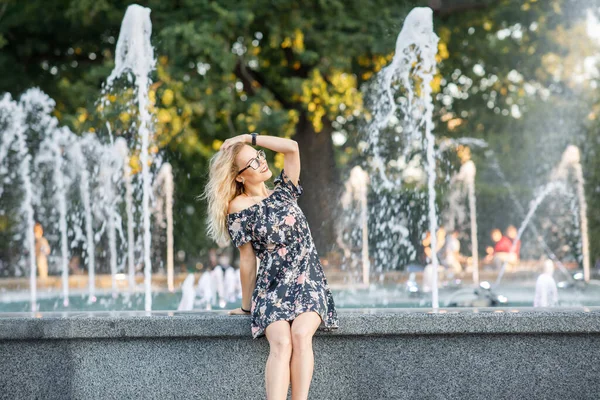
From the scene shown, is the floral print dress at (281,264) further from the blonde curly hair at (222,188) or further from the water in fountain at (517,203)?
the water in fountain at (517,203)

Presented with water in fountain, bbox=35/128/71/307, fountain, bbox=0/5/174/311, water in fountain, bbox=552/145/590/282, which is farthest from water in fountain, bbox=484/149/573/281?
water in fountain, bbox=35/128/71/307

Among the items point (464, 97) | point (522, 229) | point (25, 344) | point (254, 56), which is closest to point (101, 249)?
point (254, 56)

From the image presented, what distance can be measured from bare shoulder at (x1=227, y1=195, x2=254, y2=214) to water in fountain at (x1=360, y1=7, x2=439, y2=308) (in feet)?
14.8

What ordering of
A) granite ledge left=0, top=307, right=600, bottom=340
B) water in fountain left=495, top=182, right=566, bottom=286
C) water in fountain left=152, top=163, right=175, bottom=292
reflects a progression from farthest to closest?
water in fountain left=495, top=182, right=566, bottom=286, water in fountain left=152, top=163, right=175, bottom=292, granite ledge left=0, top=307, right=600, bottom=340

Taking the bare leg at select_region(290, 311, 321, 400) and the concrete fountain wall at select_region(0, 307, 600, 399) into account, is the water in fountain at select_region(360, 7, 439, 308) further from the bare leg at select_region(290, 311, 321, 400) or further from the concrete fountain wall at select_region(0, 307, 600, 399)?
the bare leg at select_region(290, 311, 321, 400)

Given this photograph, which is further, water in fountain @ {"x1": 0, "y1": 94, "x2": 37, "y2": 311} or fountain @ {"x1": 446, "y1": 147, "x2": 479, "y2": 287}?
fountain @ {"x1": 446, "y1": 147, "x2": 479, "y2": 287}

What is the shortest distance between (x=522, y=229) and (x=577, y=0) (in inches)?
327

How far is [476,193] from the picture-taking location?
95.7ft

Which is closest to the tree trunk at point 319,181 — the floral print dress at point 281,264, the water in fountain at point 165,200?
the water in fountain at point 165,200

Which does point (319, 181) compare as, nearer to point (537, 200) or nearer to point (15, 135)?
point (15, 135)

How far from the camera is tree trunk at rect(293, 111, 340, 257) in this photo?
56.7 ft

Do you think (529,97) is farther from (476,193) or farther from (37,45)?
(37,45)

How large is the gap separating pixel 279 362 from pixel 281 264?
1.71 feet

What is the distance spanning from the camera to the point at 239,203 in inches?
189
